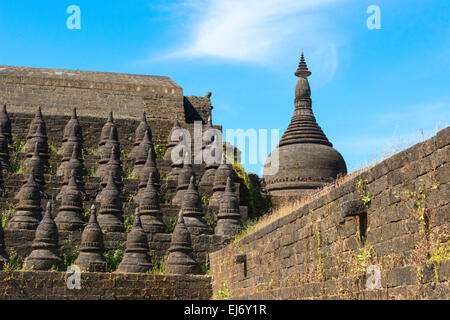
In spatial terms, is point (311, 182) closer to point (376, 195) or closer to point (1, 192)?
point (1, 192)

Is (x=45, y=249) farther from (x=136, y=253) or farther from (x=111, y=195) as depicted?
(x=111, y=195)

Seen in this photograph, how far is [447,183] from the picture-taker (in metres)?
7.71

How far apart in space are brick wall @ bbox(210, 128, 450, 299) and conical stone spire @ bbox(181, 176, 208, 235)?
→ 594 centimetres

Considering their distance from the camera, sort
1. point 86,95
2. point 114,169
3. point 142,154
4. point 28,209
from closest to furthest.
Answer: point 28,209 < point 114,169 < point 142,154 < point 86,95

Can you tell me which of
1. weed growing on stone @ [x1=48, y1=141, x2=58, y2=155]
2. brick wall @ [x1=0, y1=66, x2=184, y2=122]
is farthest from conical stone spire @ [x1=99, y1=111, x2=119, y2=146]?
brick wall @ [x1=0, y1=66, x2=184, y2=122]

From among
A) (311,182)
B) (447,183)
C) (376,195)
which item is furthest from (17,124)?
(447,183)

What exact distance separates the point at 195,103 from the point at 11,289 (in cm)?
1691

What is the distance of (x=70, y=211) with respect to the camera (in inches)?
760

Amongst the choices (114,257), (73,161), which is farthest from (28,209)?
(73,161)

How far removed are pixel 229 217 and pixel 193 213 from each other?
1.05 m

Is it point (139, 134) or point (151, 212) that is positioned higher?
point (139, 134)

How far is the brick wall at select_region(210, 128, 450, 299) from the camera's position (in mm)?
7734

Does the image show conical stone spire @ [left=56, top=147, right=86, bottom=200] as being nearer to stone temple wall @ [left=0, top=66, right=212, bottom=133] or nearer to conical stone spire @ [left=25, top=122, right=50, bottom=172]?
conical stone spire @ [left=25, top=122, right=50, bottom=172]

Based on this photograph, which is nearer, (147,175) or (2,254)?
(2,254)
